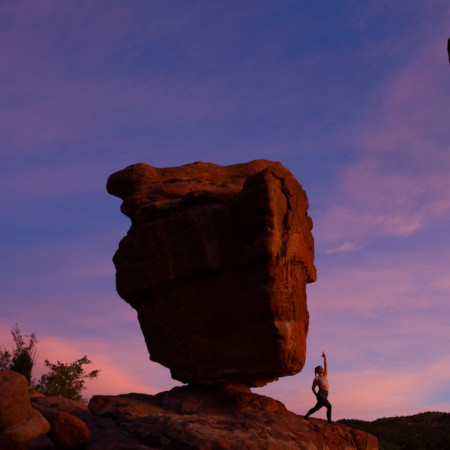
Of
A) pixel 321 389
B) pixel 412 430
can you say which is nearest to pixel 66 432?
pixel 321 389

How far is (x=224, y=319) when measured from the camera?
1709 centimetres

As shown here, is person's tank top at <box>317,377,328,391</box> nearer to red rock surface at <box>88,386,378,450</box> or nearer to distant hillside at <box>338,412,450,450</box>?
red rock surface at <box>88,386,378,450</box>

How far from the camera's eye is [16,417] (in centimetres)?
1256

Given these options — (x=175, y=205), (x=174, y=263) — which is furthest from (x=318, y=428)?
(x=175, y=205)

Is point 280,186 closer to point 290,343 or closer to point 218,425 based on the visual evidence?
point 290,343

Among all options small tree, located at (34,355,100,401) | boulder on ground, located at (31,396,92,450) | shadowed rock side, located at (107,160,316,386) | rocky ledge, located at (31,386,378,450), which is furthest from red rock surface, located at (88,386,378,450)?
small tree, located at (34,355,100,401)

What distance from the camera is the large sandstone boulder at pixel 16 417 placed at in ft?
40.4

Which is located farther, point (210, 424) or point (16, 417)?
point (210, 424)

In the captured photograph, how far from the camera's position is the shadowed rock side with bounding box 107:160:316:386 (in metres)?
16.1

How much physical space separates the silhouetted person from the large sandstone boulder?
300 inches

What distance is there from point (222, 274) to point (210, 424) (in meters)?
4.74

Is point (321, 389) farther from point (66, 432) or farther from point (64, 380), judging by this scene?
point (64, 380)

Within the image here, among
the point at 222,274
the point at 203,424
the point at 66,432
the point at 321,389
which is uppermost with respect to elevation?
the point at 222,274

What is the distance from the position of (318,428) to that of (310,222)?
6891 mm
